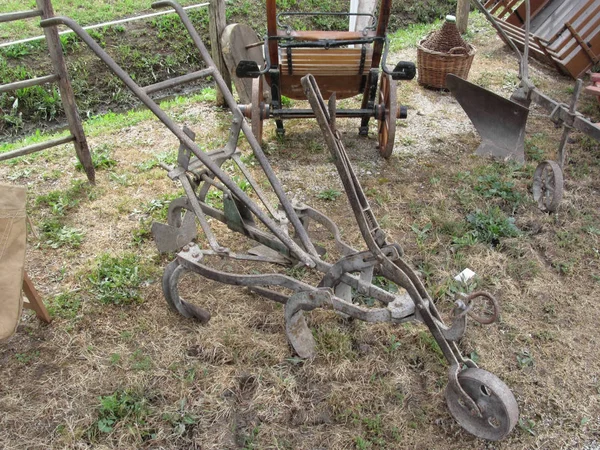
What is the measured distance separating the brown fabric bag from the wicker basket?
174 inches

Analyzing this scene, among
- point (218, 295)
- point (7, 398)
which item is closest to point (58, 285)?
point (7, 398)

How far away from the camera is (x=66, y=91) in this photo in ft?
11.2

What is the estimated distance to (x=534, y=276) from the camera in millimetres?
2959

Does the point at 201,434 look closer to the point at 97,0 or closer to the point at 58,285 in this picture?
the point at 58,285

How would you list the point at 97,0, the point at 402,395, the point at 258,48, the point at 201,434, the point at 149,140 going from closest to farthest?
the point at 201,434, the point at 402,395, the point at 149,140, the point at 258,48, the point at 97,0

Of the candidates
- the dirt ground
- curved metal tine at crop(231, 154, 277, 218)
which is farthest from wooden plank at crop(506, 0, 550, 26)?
curved metal tine at crop(231, 154, 277, 218)

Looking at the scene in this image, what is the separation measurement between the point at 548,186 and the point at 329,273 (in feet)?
7.02

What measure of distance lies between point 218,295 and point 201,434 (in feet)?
2.90

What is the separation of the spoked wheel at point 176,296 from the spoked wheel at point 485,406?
1338 mm

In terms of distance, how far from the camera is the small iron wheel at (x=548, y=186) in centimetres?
335

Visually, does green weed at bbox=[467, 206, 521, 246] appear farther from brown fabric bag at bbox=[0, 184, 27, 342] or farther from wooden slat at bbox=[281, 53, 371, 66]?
brown fabric bag at bbox=[0, 184, 27, 342]

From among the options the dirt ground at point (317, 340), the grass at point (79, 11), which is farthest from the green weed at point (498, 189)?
the grass at point (79, 11)

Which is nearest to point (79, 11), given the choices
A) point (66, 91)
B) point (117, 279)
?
point (66, 91)

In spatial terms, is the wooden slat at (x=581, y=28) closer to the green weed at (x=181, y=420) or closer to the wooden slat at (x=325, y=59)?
the wooden slat at (x=325, y=59)
